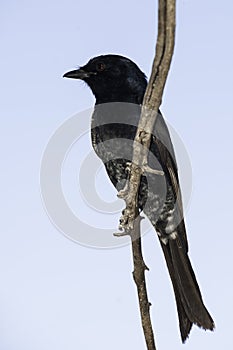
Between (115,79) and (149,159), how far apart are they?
96 cm

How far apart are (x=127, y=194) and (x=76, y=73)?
2326mm

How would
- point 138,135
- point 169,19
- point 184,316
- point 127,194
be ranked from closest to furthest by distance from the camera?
point 169,19 < point 138,135 < point 127,194 < point 184,316

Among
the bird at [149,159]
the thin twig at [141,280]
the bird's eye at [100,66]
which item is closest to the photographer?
the thin twig at [141,280]

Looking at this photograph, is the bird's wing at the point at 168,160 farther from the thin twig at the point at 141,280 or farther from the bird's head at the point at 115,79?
the thin twig at the point at 141,280

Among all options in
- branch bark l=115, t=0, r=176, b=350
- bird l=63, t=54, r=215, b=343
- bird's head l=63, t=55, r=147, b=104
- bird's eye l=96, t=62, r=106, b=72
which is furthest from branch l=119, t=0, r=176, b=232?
bird's eye l=96, t=62, r=106, b=72

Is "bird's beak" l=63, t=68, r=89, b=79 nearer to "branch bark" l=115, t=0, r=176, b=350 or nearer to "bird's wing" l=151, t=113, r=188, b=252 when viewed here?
"bird's wing" l=151, t=113, r=188, b=252

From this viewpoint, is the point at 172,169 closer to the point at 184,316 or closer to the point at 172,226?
the point at 172,226

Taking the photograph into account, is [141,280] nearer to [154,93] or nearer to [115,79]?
[154,93]

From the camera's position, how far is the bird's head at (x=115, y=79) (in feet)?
16.9

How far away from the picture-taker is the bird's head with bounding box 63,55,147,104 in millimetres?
5137

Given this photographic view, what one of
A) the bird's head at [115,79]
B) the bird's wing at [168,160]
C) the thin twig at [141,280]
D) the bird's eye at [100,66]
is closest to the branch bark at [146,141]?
the thin twig at [141,280]

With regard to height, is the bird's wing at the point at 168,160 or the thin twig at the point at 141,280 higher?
the bird's wing at the point at 168,160

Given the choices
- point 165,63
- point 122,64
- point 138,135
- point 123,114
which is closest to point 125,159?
point 123,114

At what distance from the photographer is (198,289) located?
456 cm
